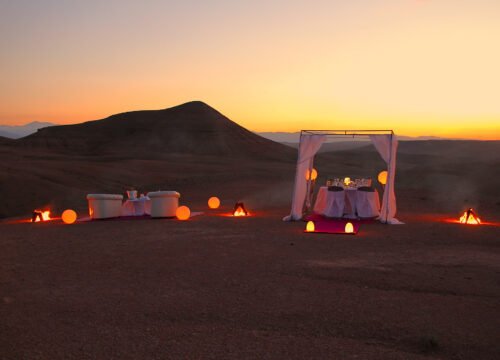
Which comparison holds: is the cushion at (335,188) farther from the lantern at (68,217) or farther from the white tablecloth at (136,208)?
the lantern at (68,217)

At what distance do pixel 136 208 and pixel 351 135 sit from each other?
20.7 feet

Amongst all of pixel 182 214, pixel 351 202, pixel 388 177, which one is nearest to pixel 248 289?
pixel 182 214

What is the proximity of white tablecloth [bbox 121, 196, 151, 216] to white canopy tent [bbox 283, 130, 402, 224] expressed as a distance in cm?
404

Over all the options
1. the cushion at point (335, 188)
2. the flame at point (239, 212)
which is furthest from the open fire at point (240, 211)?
the cushion at point (335, 188)

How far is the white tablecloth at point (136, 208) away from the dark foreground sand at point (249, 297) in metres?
3.70

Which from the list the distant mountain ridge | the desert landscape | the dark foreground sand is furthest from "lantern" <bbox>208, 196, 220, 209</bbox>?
the distant mountain ridge

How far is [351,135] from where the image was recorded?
1370 centimetres

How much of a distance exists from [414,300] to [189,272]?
3.12 meters

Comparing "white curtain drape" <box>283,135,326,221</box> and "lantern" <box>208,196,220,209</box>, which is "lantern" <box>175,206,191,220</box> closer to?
"white curtain drape" <box>283,135,326,221</box>

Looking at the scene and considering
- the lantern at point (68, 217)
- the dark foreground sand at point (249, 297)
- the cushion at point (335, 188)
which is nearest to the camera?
the dark foreground sand at point (249, 297)

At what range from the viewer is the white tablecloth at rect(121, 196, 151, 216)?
1426 centimetres

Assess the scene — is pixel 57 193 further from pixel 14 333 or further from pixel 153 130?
pixel 153 130

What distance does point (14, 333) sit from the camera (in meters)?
4.80

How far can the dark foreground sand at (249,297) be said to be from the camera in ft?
14.8
